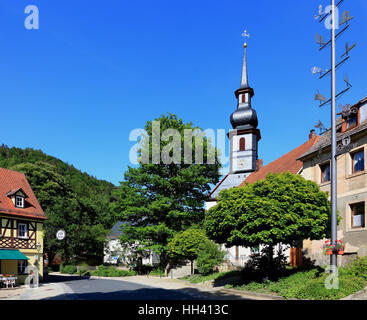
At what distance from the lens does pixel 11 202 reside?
28219 mm

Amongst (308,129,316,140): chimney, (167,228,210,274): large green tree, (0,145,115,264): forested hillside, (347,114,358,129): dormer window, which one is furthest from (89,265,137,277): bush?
(347,114,358,129): dormer window

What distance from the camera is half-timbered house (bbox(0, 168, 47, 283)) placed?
87.5 feet

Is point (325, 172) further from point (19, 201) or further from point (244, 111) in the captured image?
point (244, 111)

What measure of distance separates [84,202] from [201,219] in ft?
78.5

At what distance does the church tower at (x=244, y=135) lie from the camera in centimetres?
5206

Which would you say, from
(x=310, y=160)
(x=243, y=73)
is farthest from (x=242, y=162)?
(x=310, y=160)

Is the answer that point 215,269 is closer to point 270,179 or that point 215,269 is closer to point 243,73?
point 270,179

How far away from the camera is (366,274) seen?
14.7 metres

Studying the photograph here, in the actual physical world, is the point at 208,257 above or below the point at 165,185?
below

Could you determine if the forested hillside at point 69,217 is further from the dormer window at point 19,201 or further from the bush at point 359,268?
the bush at point 359,268

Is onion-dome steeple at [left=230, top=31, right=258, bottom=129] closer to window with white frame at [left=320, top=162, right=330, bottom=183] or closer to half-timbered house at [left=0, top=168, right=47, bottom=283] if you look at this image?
window with white frame at [left=320, top=162, right=330, bottom=183]

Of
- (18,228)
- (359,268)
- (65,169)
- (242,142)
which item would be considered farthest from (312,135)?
(65,169)

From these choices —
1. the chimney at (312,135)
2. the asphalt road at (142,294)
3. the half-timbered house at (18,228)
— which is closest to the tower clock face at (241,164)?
the chimney at (312,135)

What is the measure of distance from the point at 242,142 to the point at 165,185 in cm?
2098
